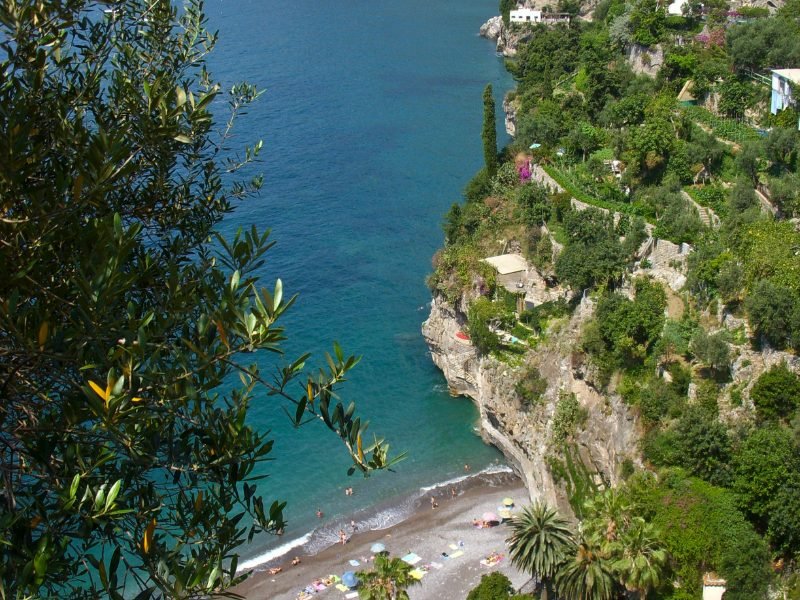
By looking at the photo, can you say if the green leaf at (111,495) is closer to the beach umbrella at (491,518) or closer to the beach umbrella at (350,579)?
the beach umbrella at (350,579)

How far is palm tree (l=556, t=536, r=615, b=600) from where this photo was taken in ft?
83.8

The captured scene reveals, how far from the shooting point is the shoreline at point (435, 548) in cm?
3331

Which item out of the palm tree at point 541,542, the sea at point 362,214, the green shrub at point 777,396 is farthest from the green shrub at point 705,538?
the sea at point 362,214

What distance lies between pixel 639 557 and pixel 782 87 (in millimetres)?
28791

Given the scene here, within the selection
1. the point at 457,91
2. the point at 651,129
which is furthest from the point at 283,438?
the point at 457,91

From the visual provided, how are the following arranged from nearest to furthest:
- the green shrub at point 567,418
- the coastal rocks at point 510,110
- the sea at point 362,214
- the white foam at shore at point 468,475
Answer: the green shrub at point 567,418
the white foam at shore at point 468,475
the sea at point 362,214
the coastal rocks at point 510,110

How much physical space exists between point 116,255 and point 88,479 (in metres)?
2.00

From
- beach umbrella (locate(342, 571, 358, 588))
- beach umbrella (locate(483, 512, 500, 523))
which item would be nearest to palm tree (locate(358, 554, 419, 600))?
beach umbrella (locate(342, 571, 358, 588))

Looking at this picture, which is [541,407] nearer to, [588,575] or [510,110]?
[588,575]

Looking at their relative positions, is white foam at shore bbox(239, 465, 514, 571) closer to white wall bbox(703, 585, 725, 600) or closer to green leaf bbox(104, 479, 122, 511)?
white wall bbox(703, 585, 725, 600)

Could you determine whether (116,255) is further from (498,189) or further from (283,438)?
(498,189)

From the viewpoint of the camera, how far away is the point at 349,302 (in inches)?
1945

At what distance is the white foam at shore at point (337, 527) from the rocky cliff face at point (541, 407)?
2514mm

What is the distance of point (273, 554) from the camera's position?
3550 cm
